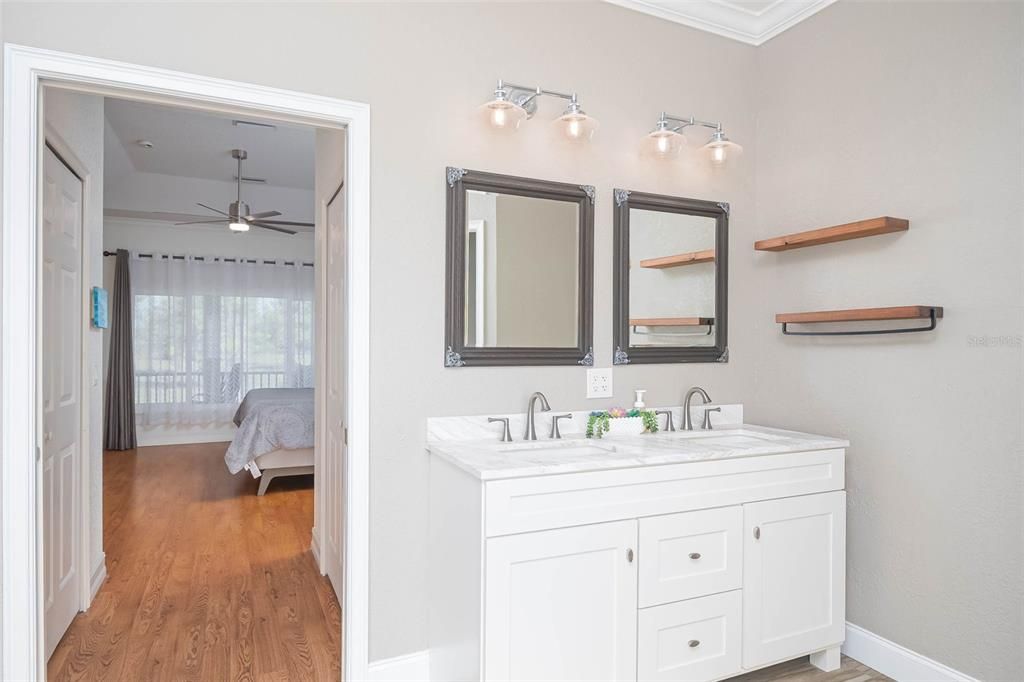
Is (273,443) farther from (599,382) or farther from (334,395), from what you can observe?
(599,382)

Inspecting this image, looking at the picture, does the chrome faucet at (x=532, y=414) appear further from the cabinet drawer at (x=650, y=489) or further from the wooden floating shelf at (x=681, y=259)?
the wooden floating shelf at (x=681, y=259)

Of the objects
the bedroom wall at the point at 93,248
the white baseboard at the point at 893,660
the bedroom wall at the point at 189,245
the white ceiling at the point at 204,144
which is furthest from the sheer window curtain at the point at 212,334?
the white baseboard at the point at 893,660

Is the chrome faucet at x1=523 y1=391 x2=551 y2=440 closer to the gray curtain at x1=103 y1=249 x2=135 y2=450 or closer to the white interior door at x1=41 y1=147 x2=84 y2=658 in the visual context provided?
the white interior door at x1=41 y1=147 x2=84 y2=658

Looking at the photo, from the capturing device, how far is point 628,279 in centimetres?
272

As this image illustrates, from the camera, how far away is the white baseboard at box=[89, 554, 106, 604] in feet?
10.2

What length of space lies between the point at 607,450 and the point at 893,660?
4.54 ft

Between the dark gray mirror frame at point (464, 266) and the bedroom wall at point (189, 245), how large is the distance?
544 centimetres

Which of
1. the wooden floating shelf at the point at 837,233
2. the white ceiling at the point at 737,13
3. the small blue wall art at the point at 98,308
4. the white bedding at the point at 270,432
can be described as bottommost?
the white bedding at the point at 270,432

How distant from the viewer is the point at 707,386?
9.68 feet

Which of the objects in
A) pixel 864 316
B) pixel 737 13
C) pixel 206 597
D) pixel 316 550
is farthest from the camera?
pixel 316 550

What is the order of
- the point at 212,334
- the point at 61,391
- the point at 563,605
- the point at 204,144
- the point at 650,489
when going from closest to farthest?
the point at 563,605, the point at 650,489, the point at 61,391, the point at 204,144, the point at 212,334

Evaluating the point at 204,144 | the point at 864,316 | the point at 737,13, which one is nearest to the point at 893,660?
the point at 864,316

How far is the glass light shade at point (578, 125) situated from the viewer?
245cm

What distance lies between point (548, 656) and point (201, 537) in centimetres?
301
